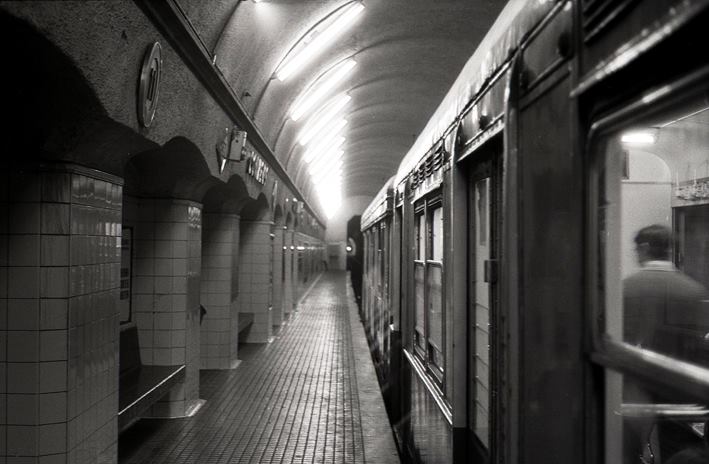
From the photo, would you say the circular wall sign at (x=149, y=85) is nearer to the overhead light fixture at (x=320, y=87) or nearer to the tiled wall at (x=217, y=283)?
the tiled wall at (x=217, y=283)

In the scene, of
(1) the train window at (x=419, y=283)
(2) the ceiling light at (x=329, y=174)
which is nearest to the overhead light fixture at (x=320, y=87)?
(1) the train window at (x=419, y=283)

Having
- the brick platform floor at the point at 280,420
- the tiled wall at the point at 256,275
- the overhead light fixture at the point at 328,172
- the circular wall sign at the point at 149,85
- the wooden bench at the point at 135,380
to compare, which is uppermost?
the overhead light fixture at the point at 328,172

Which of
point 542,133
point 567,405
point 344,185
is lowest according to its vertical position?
point 567,405

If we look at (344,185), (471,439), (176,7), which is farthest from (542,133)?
(344,185)

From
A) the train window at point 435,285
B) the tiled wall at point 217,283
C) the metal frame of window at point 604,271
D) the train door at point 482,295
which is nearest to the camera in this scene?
the metal frame of window at point 604,271

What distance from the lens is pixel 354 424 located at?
6.78m

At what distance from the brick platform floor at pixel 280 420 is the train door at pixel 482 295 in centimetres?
269

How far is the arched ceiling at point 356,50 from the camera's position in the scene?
652cm

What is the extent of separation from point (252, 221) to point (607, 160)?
417 inches

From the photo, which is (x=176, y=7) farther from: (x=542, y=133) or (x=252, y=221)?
(x=252, y=221)

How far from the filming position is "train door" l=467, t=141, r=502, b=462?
2535 millimetres

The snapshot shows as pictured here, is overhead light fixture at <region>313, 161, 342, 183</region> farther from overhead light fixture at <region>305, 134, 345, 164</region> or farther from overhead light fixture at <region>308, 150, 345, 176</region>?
overhead light fixture at <region>305, 134, 345, 164</region>

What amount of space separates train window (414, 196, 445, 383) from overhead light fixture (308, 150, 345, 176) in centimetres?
1779

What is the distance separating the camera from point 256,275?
12016 mm
